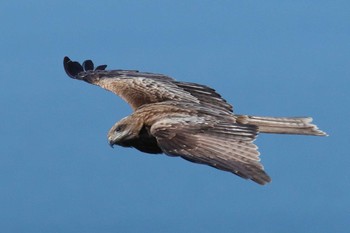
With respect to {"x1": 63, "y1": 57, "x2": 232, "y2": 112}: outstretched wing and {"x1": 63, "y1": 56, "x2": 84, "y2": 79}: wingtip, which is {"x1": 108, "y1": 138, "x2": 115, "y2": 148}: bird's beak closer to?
{"x1": 63, "y1": 57, "x2": 232, "y2": 112}: outstretched wing

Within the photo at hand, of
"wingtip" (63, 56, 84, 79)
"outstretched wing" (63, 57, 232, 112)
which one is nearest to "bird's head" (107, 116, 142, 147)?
"outstretched wing" (63, 57, 232, 112)

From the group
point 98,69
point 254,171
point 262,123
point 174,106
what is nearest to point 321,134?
point 262,123

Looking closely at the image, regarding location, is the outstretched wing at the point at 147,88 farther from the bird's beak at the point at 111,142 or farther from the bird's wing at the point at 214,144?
the bird's wing at the point at 214,144

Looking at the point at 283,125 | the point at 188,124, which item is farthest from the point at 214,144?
the point at 283,125

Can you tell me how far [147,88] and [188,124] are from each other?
2.18m

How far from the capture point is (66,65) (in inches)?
672

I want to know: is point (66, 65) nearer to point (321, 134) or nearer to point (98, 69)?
point (98, 69)

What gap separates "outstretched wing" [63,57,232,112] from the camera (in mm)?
14930

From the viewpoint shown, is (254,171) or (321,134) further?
(321,134)

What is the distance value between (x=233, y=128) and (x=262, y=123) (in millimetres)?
1136

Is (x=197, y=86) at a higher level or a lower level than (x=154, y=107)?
higher

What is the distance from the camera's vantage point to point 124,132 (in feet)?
45.2

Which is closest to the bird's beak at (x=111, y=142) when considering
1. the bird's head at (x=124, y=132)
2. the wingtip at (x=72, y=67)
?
the bird's head at (x=124, y=132)

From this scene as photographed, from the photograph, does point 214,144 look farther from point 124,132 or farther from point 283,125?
point 283,125
